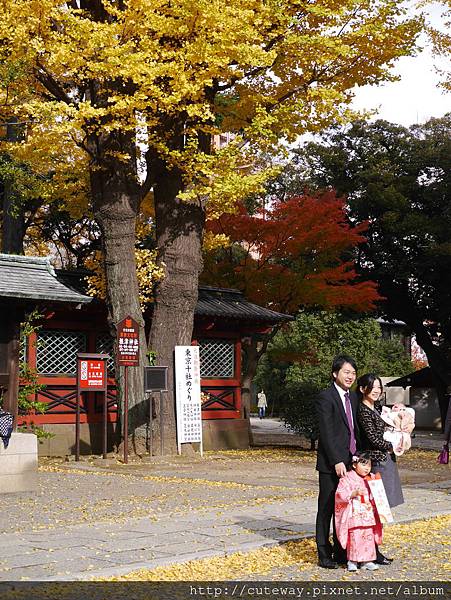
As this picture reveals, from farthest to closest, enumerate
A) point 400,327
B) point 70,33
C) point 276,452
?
1. point 400,327
2. point 276,452
3. point 70,33

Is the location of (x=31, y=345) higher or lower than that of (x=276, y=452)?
higher

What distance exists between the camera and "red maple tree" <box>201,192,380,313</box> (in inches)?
925

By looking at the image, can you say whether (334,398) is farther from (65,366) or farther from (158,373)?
(65,366)

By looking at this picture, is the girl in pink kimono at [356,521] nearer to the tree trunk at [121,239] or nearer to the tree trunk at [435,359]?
the tree trunk at [121,239]

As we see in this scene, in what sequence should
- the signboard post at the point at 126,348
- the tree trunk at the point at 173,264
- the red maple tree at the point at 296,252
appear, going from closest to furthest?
1. the signboard post at the point at 126,348
2. the tree trunk at the point at 173,264
3. the red maple tree at the point at 296,252

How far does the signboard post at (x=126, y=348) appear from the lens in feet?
55.2

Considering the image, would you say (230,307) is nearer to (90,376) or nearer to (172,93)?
(90,376)

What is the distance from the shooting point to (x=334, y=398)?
24.7 feet

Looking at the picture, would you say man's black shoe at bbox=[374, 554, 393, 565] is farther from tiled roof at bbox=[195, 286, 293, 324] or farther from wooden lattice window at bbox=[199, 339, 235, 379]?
wooden lattice window at bbox=[199, 339, 235, 379]

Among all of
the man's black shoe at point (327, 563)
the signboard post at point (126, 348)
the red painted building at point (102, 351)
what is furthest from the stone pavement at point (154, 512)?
the red painted building at point (102, 351)

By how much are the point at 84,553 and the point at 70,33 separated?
10.5 meters

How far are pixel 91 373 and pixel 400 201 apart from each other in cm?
A: 1642

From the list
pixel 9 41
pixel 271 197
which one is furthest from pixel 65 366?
pixel 271 197

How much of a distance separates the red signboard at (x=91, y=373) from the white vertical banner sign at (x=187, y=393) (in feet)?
5.63
